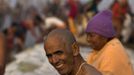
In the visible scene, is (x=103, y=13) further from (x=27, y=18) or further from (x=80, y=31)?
(x=27, y=18)

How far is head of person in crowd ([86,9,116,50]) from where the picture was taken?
15.0ft

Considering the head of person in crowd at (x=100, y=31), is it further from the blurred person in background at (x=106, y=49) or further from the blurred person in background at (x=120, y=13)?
the blurred person in background at (x=120, y=13)

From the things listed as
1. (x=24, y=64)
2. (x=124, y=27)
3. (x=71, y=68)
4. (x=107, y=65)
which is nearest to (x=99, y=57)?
(x=107, y=65)

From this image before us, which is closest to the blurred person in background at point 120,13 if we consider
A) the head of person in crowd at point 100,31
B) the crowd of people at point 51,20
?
the crowd of people at point 51,20

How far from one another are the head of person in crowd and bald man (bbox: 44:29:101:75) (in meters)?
1.08

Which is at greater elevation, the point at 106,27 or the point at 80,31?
the point at 80,31

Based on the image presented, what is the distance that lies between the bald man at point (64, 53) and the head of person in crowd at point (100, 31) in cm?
108

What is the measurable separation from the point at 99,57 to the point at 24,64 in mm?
5925

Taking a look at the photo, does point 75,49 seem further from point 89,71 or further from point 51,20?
point 51,20

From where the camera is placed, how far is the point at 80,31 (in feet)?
46.0

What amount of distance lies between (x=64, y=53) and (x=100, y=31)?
3.94 ft

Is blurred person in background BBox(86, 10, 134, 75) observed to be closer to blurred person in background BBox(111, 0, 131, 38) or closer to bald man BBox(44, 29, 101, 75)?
bald man BBox(44, 29, 101, 75)

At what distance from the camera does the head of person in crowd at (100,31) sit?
180 inches

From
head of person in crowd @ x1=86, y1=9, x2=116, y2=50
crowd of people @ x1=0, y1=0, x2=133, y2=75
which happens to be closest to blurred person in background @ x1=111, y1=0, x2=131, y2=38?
crowd of people @ x1=0, y1=0, x2=133, y2=75
